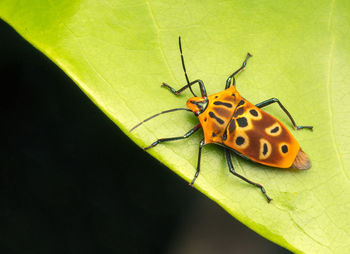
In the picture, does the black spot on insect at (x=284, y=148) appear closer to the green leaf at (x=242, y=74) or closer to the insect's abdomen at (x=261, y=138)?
the insect's abdomen at (x=261, y=138)

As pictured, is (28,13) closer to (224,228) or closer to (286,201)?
(286,201)

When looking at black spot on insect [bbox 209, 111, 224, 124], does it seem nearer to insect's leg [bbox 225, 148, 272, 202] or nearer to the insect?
the insect

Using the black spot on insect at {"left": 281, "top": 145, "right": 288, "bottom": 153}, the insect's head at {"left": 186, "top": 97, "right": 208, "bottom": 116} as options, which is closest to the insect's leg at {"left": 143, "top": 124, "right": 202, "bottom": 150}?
the insect's head at {"left": 186, "top": 97, "right": 208, "bottom": 116}

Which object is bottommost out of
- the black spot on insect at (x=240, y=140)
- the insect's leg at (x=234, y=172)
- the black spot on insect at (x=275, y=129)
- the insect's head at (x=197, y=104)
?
the black spot on insect at (x=275, y=129)

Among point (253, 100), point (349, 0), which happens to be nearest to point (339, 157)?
point (253, 100)

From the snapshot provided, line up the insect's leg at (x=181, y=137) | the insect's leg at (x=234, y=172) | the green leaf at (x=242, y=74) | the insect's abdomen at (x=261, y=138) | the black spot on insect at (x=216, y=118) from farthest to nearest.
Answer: the black spot on insect at (x=216, y=118)
the insect's abdomen at (x=261, y=138)
the insect's leg at (x=234, y=172)
the insect's leg at (x=181, y=137)
the green leaf at (x=242, y=74)

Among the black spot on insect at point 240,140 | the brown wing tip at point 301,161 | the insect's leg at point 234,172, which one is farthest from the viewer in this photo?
the black spot on insect at point 240,140

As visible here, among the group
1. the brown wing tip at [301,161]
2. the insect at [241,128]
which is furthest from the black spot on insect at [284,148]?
the brown wing tip at [301,161]
